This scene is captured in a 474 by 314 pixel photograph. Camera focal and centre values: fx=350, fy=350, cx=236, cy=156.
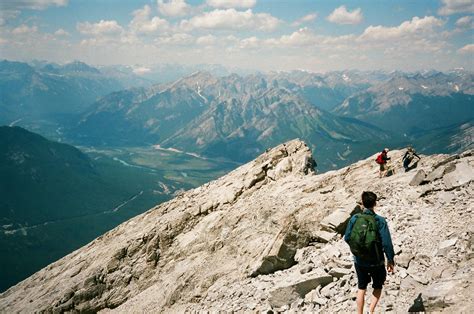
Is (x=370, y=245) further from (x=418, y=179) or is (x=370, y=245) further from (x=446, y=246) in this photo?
(x=418, y=179)

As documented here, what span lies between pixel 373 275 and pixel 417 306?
76.4 inches

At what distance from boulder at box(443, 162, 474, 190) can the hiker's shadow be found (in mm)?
11347

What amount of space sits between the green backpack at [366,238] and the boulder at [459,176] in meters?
12.4

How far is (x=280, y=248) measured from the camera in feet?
81.5

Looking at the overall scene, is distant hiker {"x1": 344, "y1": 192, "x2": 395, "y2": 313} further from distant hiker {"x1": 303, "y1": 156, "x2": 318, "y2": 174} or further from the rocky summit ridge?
distant hiker {"x1": 303, "y1": 156, "x2": 318, "y2": 174}

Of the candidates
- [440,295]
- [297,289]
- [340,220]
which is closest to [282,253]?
[340,220]

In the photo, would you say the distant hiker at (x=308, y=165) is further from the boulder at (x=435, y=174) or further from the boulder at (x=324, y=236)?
the boulder at (x=324, y=236)

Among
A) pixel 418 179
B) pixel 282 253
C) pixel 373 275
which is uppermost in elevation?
pixel 418 179

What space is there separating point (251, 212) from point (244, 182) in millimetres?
8824

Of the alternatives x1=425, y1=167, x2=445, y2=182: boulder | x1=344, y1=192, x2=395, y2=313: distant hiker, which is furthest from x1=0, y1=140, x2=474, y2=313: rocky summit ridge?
x1=344, y1=192, x2=395, y2=313: distant hiker

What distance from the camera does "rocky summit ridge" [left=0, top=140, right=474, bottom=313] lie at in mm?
16359

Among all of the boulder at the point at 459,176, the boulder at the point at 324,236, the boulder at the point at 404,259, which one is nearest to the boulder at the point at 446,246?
the boulder at the point at 404,259

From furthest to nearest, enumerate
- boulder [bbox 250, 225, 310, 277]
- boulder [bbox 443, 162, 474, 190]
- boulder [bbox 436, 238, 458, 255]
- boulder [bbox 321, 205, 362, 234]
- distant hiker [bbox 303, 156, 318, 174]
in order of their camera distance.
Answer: distant hiker [bbox 303, 156, 318, 174]
boulder [bbox 250, 225, 310, 277]
boulder [bbox 321, 205, 362, 234]
boulder [bbox 443, 162, 474, 190]
boulder [bbox 436, 238, 458, 255]

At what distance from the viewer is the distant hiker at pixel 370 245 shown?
12.8 meters
